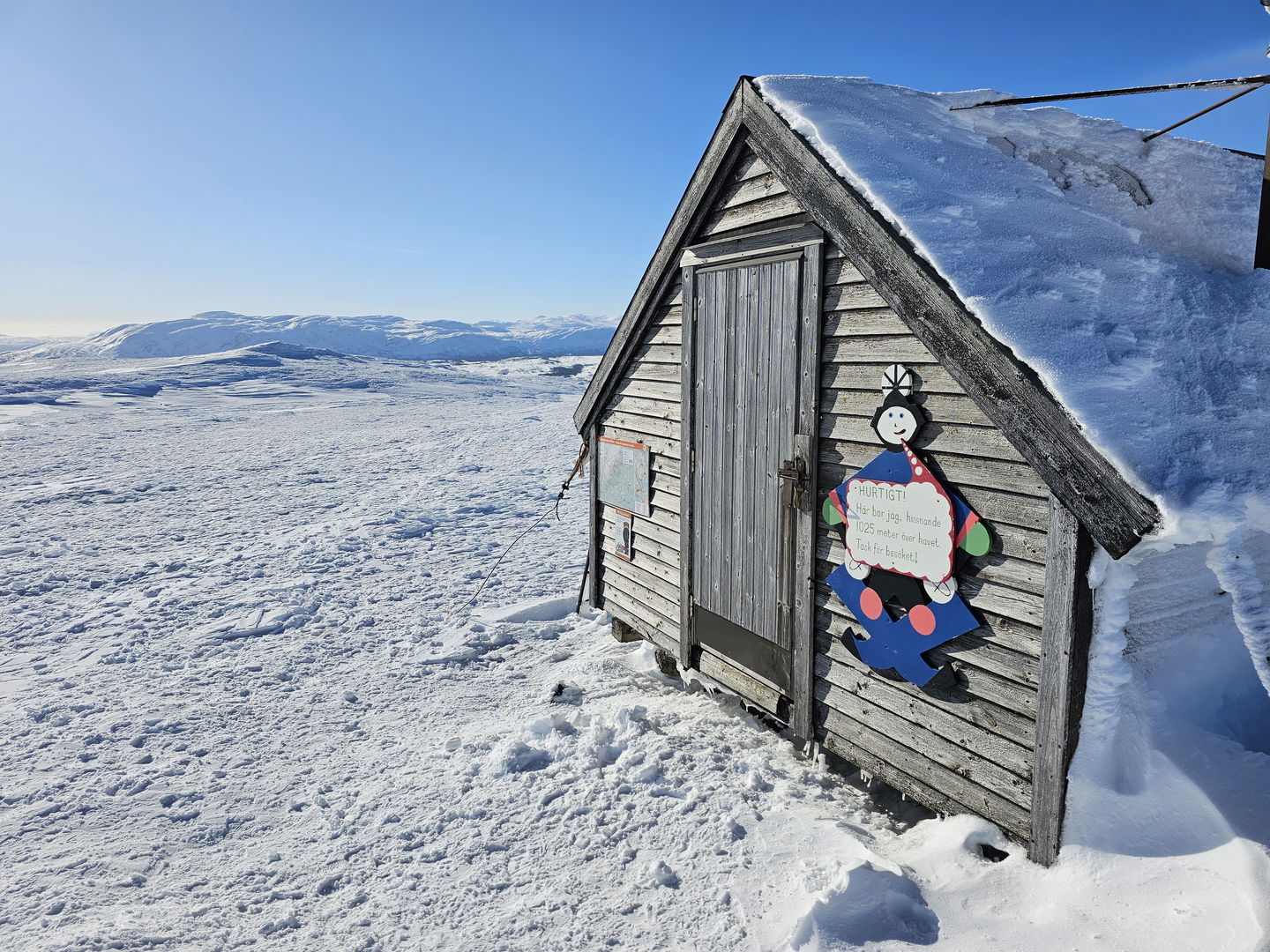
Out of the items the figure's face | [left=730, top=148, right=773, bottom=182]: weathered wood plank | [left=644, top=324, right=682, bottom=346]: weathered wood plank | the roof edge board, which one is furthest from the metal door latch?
[left=730, top=148, right=773, bottom=182]: weathered wood plank

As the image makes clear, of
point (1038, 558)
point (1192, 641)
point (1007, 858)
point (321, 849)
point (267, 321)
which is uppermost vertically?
point (267, 321)

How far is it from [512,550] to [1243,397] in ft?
30.9

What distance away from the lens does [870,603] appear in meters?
4.42

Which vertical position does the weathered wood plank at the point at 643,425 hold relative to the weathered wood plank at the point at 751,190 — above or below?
below

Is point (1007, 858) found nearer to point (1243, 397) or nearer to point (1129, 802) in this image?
point (1129, 802)

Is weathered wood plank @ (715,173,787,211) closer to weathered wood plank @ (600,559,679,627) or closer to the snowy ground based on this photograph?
weathered wood plank @ (600,559,679,627)

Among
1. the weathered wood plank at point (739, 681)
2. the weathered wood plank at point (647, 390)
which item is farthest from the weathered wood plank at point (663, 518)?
the weathered wood plank at point (739, 681)

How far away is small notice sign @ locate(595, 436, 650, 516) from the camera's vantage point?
6793 millimetres

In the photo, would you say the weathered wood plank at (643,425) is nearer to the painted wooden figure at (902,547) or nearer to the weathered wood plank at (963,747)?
the painted wooden figure at (902,547)

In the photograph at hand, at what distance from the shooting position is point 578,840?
448cm

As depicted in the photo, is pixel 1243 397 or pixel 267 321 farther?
pixel 267 321

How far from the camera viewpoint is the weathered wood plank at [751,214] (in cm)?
493

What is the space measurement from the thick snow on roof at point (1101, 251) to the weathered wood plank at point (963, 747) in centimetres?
161

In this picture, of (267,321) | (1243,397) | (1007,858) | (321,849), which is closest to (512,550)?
(321,849)
